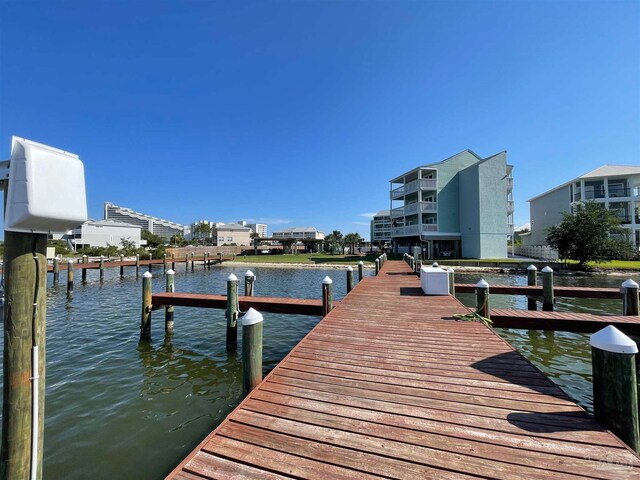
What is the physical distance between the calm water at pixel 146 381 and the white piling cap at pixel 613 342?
3.94m

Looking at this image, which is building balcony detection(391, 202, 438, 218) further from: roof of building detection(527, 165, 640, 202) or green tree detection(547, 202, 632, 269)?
roof of building detection(527, 165, 640, 202)

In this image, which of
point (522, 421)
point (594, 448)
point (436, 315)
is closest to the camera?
point (594, 448)

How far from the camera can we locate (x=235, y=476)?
244 cm

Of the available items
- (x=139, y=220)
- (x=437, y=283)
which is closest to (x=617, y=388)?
(x=437, y=283)

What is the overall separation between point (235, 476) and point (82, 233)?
91.9m

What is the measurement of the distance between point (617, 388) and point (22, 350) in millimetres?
5475

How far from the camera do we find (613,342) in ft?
9.71

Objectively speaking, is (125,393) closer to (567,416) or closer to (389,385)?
(389,385)

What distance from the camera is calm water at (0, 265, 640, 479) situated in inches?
171

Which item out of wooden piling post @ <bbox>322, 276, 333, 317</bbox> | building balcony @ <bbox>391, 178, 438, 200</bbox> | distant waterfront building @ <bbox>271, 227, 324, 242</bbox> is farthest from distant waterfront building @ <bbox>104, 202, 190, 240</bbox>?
wooden piling post @ <bbox>322, 276, 333, 317</bbox>

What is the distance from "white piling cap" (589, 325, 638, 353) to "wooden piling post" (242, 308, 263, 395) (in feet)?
13.2

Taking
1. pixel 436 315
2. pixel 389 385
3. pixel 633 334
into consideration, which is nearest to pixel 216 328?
pixel 436 315

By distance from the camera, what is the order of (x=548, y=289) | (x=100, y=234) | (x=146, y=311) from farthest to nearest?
1. (x=100, y=234)
2. (x=548, y=289)
3. (x=146, y=311)

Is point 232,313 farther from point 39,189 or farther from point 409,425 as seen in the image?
point 39,189
